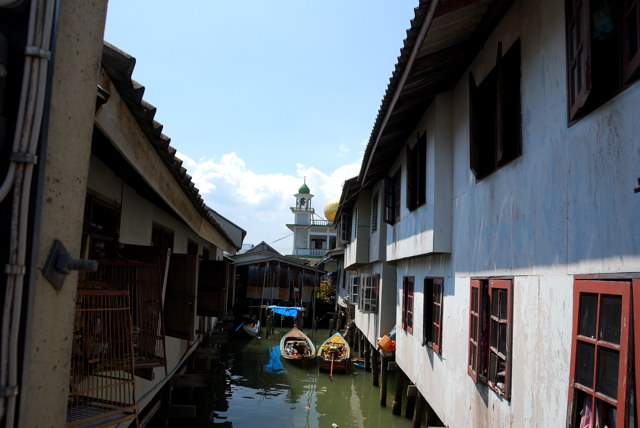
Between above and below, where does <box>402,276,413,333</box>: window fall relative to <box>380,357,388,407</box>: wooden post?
above

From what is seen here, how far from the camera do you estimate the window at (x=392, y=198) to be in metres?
12.1

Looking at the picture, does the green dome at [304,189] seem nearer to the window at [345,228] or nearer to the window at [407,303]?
the window at [345,228]

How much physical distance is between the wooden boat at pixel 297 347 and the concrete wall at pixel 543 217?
11.6m

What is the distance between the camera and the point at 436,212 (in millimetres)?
8117

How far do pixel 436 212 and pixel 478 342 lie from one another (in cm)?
245

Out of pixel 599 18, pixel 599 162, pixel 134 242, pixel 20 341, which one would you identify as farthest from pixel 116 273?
pixel 599 18

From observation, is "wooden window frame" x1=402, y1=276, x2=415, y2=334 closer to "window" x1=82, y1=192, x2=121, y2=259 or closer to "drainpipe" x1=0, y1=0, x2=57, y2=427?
"window" x1=82, y1=192, x2=121, y2=259

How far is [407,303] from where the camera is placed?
11641 mm

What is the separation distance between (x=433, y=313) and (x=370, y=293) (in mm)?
7560

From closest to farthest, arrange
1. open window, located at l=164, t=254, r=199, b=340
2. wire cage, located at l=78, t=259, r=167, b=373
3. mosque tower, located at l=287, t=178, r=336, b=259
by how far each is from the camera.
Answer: wire cage, located at l=78, t=259, r=167, b=373
open window, located at l=164, t=254, r=199, b=340
mosque tower, located at l=287, t=178, r=336, b=259

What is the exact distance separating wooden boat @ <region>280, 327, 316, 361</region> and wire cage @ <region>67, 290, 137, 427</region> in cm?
1445

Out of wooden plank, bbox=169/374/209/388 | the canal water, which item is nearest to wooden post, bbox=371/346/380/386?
the canal water

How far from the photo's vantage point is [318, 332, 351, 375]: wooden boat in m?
17.3

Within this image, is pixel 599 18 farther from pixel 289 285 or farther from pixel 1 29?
pixel 289 285
